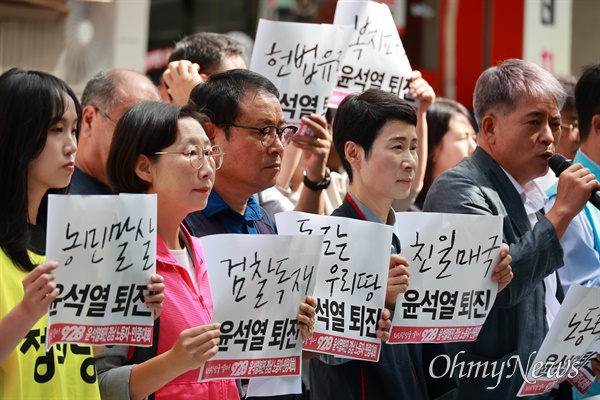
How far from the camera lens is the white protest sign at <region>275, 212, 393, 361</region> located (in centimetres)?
348

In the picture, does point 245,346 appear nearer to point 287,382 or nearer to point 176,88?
point 287,382

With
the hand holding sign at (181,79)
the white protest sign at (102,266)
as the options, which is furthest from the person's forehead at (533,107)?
the white protest sign at (102,266)

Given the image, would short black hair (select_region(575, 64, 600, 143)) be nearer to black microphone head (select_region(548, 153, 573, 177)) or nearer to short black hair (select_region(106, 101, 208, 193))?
black microphone head (select_region(548, 153, 573, 177))

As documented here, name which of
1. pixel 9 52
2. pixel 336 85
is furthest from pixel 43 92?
pixel 9 52

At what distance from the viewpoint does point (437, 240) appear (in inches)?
145

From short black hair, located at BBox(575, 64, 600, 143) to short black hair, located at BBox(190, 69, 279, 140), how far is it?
1.69 metres

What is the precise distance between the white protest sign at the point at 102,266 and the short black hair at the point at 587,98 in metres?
2.59

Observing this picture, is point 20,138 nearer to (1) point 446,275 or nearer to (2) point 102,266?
(2) point 102,266

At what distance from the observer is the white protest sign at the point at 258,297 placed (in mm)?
3152

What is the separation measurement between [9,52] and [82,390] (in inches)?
273

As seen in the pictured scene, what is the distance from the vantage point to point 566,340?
3.98 metres

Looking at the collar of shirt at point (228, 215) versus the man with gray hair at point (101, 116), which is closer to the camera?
the collar of shirt at point (228, 215)

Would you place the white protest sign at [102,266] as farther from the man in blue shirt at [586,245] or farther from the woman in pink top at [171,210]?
the man in blue shirt at [586,245]

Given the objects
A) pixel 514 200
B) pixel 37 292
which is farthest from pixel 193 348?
pixel 514 200
